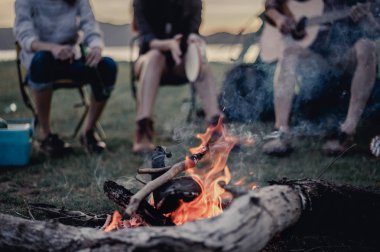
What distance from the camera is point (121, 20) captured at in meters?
16.7

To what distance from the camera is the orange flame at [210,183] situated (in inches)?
102

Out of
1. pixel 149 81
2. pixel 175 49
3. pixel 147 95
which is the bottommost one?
pixel 147 95

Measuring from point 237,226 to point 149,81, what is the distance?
3.32m

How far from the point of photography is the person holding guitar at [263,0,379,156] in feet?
15.2

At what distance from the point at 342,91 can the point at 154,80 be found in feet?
6.47

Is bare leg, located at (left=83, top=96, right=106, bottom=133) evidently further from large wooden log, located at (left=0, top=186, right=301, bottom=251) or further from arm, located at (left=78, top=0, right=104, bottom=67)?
large wooden log, located at (left=0, top=186, right=301, bottom=251)

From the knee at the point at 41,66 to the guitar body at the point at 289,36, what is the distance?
230 cm

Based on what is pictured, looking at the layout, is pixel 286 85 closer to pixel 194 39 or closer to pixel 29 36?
pixel 194 39

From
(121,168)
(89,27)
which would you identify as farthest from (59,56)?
(121,168)

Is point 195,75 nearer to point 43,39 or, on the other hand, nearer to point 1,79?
point 43,39

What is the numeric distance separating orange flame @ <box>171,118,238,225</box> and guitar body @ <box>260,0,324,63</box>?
2.29 metres

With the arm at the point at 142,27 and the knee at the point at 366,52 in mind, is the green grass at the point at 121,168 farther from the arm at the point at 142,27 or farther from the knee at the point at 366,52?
the arm at the point at 142,27

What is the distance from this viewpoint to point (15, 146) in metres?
4.35

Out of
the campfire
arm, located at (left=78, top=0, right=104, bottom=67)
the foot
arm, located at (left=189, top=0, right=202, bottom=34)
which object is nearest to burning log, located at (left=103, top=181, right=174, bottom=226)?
the campfire
